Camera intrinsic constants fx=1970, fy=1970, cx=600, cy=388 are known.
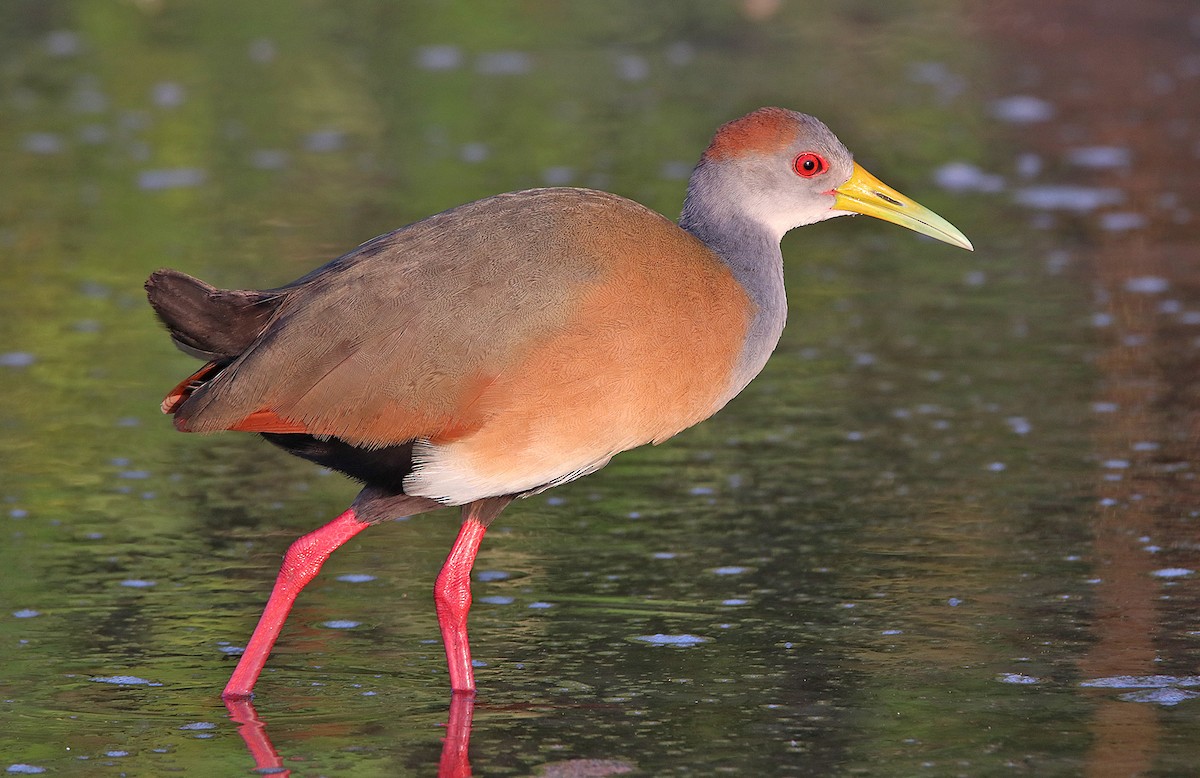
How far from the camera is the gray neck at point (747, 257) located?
269 inches

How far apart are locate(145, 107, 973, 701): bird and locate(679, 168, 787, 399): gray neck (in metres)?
0.02

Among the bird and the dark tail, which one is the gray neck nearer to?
the bird

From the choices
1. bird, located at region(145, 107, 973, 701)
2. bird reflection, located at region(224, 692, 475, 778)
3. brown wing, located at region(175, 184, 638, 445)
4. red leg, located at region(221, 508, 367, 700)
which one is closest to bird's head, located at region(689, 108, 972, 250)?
bird, located at region(145, 107, 973, 701)

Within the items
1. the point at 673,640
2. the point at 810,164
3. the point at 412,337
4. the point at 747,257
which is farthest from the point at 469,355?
the point at 810,164

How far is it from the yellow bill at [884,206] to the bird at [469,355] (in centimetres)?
73

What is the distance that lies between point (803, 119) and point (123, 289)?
5918 mm

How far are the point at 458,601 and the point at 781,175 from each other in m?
1.94

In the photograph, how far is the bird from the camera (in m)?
6.40

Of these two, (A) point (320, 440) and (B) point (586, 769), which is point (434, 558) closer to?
(A) point (320, 440)

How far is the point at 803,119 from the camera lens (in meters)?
7.33

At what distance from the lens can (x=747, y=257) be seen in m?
7.02

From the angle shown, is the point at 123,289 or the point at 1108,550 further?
the point at 123,289

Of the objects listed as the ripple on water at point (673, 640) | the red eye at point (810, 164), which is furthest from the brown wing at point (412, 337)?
the ripple on water at point (673, 640)

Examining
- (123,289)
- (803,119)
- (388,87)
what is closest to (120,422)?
(123,289)
